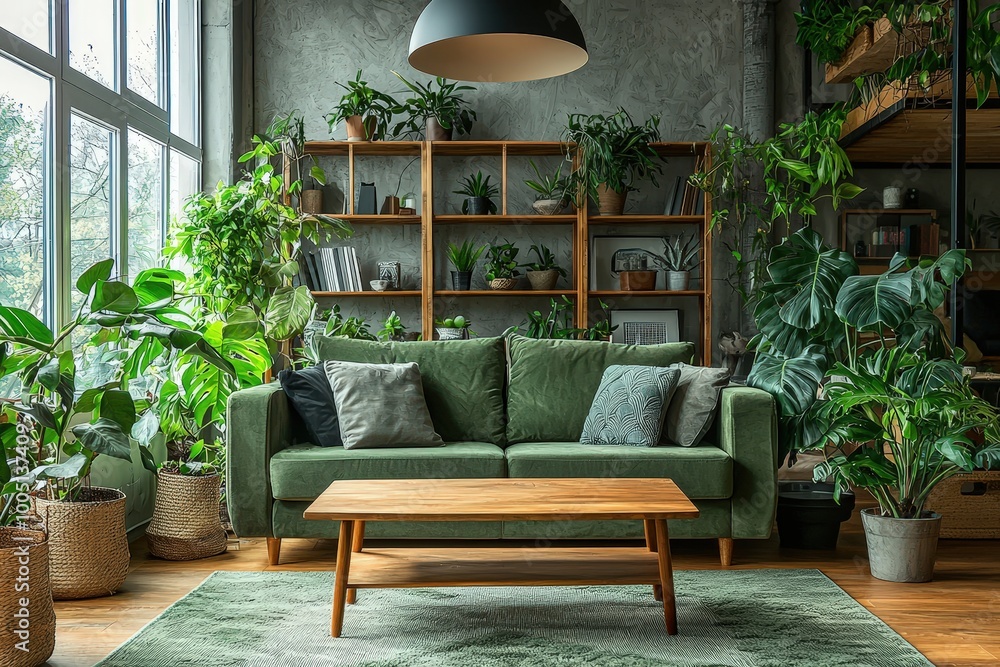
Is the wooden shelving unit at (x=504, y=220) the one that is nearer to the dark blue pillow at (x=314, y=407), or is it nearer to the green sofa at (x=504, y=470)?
the dark blue pillow at (x=314, y=407)

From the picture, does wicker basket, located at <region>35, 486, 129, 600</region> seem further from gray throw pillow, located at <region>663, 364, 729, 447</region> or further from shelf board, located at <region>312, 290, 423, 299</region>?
shelf board, located at <region>312, 290, 423, 299</region>

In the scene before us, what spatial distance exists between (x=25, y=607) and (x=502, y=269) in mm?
3590

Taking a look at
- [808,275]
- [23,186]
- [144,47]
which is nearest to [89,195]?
[23,186]

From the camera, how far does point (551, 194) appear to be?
5539 millimetres

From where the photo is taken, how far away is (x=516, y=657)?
95.8 inches

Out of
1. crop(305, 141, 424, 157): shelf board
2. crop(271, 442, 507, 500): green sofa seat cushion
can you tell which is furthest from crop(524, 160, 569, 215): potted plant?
crop(271, 442, 507, 500): green sofa seat cushion

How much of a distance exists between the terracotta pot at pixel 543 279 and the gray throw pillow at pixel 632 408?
1.72 m

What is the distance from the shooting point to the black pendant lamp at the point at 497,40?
266 cm

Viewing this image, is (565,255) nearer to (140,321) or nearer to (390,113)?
(390,113)

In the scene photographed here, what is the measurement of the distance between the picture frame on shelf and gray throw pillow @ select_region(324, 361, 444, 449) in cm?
221

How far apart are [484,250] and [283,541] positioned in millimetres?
2535

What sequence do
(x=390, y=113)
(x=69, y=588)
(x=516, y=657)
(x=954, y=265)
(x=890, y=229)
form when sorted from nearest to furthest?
(x=516, y=657) → (x=69, y=588) → (x=954, y=265) → (x=390, y=113) → (x=890, y=229)

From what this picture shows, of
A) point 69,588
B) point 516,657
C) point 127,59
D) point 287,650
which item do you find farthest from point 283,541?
point 127,59

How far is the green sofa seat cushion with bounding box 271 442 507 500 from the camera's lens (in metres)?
3.39
